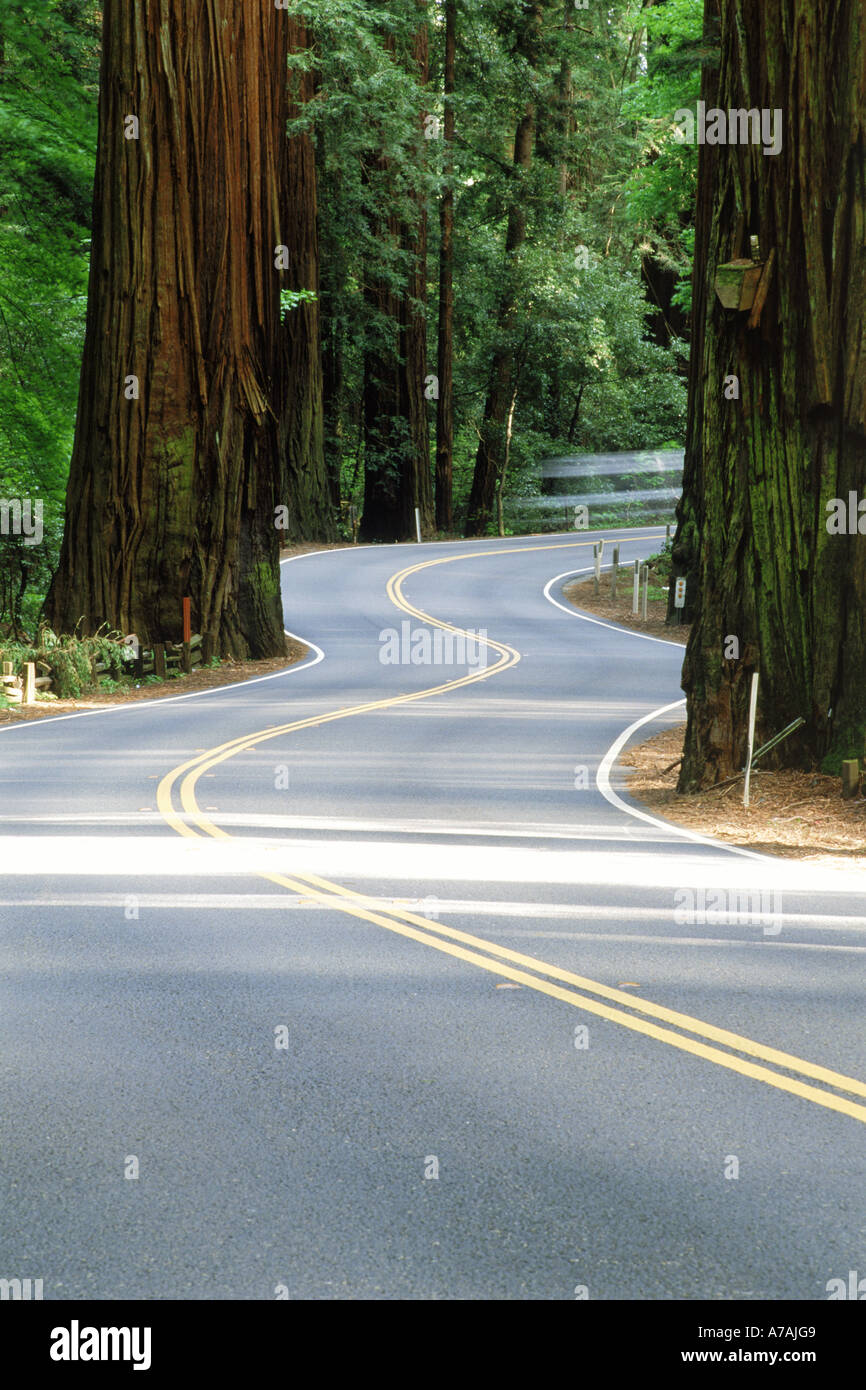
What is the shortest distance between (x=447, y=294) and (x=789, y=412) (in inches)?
1636

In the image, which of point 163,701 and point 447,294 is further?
point 447,294

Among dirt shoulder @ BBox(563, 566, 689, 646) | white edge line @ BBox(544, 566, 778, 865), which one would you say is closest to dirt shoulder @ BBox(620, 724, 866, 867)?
white edge line @ BBox(544, 566, 778, 865)

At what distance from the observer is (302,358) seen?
156 ft

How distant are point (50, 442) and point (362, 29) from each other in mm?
18763

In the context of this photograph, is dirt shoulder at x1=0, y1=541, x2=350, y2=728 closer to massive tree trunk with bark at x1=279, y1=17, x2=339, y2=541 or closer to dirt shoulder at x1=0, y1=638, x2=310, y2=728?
dirt shoulder at x1=0, y1=638, x2=310, y2=728

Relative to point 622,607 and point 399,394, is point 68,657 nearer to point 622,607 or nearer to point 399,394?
point 622,607

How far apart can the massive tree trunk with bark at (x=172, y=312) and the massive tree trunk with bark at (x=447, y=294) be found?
77.0ft

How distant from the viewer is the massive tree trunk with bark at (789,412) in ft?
45.8

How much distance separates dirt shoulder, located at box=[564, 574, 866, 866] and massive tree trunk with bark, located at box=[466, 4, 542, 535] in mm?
41762

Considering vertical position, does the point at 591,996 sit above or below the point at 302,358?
below

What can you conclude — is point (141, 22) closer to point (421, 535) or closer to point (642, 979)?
point (642, 979)

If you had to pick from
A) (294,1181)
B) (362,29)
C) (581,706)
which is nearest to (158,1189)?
(294,1181)

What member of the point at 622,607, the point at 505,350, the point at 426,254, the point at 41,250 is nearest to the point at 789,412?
the point at 41,250

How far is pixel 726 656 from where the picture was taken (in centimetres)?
1472
